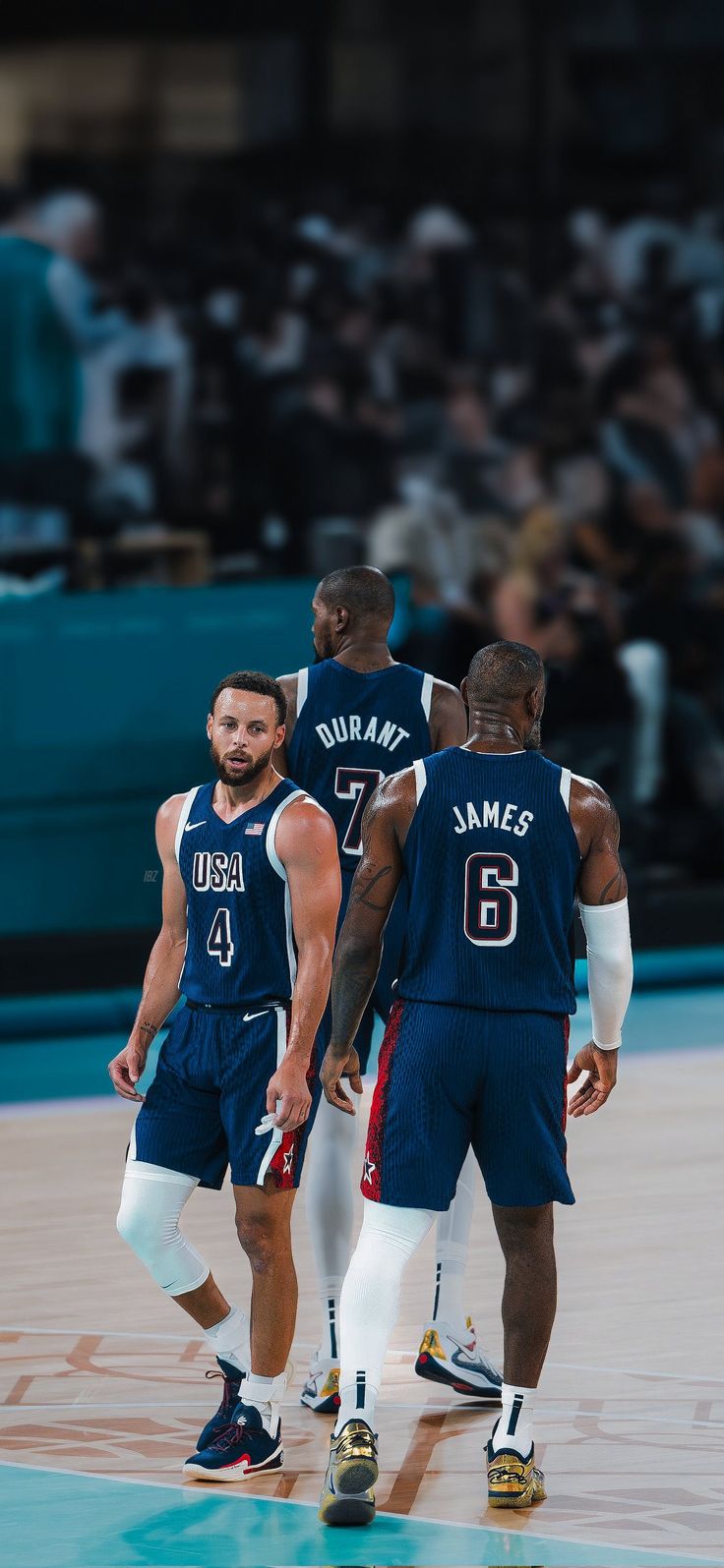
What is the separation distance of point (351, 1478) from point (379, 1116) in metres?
0.60

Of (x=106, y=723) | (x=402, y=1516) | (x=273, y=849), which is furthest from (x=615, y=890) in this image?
(x=106, y=723)

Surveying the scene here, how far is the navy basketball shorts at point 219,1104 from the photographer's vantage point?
166 inches

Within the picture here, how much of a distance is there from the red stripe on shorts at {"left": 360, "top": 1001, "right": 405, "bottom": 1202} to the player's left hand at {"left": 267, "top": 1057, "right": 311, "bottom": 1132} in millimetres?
130

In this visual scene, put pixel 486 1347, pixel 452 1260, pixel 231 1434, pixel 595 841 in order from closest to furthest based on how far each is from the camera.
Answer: pixel 595 841 < pixel 231 1434 < pixel 452 1260 < pixel 486 1347

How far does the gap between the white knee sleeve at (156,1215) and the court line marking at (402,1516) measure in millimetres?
350

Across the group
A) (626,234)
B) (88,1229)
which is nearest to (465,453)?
(626,234)

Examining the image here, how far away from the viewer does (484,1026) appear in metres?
4.04

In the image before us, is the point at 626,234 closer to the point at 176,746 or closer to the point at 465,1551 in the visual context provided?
the point at 176,746

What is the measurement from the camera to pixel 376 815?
410 cm

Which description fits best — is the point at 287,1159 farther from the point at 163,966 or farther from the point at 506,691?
the point at 506,691

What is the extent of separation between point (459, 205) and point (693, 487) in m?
1.81

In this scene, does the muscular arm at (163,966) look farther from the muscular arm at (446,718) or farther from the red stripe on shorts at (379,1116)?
the muscular arm at (446,718)

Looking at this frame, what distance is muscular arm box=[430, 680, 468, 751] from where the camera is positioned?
16.2 ft

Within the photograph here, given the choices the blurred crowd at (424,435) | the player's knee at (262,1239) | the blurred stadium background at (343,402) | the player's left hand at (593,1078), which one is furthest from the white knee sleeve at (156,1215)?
the blurred crowd at (424,435)
